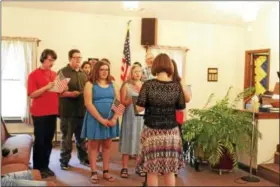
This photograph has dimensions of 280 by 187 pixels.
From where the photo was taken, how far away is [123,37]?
6.27 metres

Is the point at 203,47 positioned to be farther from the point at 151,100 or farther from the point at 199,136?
the point at 151,100

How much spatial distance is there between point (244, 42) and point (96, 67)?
4653 millimetres

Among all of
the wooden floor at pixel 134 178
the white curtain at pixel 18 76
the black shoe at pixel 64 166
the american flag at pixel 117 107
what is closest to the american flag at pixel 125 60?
the white curtain at pixel 18 76

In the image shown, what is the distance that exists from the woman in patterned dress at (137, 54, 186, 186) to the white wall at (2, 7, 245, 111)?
12.4ft

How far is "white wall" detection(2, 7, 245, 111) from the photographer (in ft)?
19.0

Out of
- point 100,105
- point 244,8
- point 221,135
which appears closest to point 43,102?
point 100,105

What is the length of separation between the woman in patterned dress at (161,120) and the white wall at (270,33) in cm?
396

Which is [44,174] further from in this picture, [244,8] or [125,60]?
[244,8]

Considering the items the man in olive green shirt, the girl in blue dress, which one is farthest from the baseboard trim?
the man in olive green shirt

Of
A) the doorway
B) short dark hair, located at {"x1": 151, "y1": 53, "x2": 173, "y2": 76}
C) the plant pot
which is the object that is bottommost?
the plant pot

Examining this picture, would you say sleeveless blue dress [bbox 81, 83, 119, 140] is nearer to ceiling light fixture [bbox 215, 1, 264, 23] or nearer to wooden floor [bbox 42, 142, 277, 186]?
wooden floor [bbox 42, 142, 277, 186]

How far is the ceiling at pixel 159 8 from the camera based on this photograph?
5.53 meters

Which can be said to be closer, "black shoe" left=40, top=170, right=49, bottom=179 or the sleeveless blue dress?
the sleeveless blue dress

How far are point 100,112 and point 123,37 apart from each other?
327 cm
